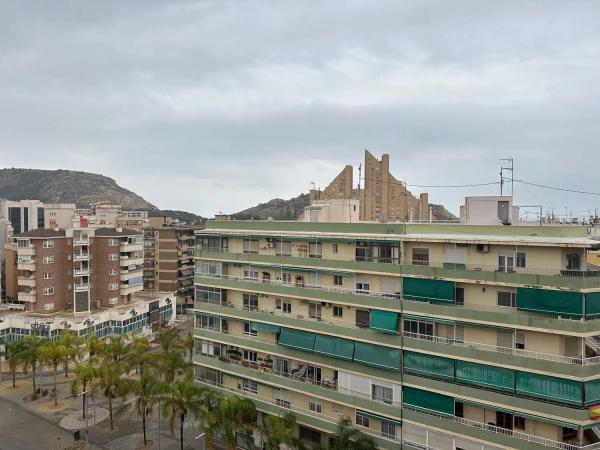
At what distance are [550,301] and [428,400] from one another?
8.50 metres

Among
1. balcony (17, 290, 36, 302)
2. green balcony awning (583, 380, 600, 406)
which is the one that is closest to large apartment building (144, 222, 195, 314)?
balcony (17, 290, 36, 302)

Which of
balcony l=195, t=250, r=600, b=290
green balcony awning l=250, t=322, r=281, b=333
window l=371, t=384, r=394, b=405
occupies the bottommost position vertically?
window l=371, t=384, r=394, b=405

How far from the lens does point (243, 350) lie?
35.4 meters

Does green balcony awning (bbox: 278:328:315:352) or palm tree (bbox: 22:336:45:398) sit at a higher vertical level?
green balcony awning (bbox: 278:328:315:352)

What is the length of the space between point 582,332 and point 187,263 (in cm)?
7835

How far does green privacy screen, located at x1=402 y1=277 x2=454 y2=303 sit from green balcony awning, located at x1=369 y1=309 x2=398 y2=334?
1439 mm

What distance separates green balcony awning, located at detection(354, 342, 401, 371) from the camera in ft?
89.7

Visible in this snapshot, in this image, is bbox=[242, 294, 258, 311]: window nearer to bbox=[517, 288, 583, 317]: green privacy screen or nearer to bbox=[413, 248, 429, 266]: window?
bbox=[413, 248, 429, 266]: window

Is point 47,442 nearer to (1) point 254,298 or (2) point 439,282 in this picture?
(1) point 254,298

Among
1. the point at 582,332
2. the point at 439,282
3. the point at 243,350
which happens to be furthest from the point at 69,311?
the point at 582,332

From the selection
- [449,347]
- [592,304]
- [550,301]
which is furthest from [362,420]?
[592,304]

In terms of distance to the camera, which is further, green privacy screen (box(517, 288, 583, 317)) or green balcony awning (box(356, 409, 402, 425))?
green balcony awning (box(356, 409, 402, 425))

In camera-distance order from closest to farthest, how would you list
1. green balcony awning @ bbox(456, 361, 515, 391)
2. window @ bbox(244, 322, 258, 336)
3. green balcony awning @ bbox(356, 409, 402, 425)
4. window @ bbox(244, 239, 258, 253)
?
green balcony awning @ bbox(456, 361, 515, 391), green balcony awning @ bbox(356, 409, 402, 425), window @ bbox(244, 322, 258, 336), window @ bbox(244, 239, 258, 253)

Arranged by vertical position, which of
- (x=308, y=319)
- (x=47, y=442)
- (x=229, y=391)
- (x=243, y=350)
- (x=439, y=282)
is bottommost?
(x=47, y=442)
